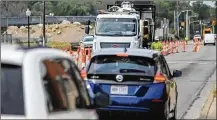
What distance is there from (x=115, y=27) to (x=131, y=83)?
55.6ft

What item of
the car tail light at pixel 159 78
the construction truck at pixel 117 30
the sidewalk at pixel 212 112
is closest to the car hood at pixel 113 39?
the construction truck at pixel 117 30

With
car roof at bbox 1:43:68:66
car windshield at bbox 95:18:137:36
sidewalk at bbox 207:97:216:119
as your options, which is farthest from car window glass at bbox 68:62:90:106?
car windshield at bbox 95:18:137:36

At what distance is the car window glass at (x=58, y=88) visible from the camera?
4.52m

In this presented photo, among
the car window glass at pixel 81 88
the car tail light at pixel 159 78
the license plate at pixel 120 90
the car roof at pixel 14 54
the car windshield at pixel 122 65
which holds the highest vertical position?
the car roof at pixel 14 54

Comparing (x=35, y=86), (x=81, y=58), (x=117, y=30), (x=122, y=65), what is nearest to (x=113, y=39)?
(x=117, y=30)

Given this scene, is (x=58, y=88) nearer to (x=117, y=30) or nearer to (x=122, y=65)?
(x=122, y=65)

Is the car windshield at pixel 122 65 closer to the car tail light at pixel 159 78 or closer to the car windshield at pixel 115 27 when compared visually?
the car tail light at pixel 159 78

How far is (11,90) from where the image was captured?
14.7ft

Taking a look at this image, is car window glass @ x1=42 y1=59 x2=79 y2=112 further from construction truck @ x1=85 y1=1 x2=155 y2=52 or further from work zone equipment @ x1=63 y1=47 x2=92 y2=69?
construction truck @ x1=85 y1=1 x2=155 y2=52

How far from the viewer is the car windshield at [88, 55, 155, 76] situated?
10211 millimetres

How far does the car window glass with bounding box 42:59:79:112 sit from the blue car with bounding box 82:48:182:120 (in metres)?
4.85

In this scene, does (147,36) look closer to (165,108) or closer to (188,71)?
(188,71)

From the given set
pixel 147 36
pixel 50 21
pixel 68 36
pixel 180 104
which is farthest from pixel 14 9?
pixel 180 104

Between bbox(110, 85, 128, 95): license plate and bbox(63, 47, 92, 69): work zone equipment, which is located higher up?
bbox(110, 85, 128, 95): license plate
